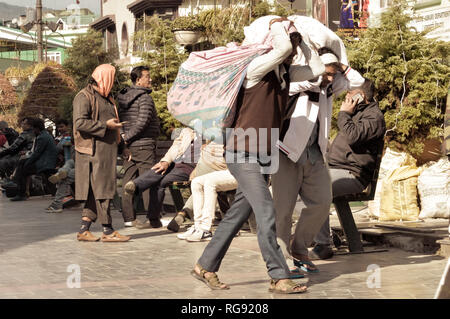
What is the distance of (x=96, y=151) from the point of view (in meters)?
10.4

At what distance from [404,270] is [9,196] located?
43.9 feet

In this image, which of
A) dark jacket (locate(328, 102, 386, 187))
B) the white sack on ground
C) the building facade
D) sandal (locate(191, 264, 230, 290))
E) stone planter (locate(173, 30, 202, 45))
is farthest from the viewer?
the building facade

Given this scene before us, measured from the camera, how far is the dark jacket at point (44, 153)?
58.4ft

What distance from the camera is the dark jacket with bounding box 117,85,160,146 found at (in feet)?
38.9

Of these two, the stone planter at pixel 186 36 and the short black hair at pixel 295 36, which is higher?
the stone planter at pixel 186 36

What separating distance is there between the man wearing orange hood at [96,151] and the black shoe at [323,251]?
9.39 ft

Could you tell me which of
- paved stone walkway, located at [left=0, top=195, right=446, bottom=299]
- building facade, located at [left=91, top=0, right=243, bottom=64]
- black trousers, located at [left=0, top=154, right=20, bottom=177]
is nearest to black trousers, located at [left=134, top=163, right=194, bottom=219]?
paved stone walkway, located at [left=0, top=195, right=446, bottom=299]

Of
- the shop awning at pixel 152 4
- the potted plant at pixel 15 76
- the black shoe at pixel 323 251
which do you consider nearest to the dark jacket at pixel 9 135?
the black shoe at pixel 323 251

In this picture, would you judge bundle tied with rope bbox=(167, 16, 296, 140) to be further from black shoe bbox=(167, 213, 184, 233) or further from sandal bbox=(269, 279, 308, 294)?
black shoe bbox=(167, 213, 184, 233)

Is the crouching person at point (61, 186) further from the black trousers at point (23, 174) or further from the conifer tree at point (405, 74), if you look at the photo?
the conifer tree at point (405, 74)

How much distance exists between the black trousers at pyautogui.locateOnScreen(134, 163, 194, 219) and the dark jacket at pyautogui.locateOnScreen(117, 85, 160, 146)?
49cm

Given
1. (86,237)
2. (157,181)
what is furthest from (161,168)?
(86,237)

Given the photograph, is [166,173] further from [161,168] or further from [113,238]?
[113,238]
